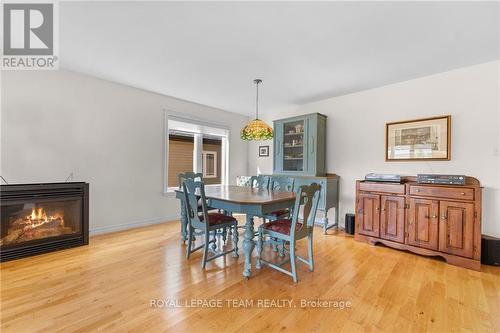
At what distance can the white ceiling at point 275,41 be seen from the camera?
1.92m

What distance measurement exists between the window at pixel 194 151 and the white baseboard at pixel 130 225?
55 cm

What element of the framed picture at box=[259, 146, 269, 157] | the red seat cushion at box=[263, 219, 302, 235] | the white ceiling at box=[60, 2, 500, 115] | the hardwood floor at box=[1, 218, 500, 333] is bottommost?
the hardwood floor at box=[1, 218, 500, 333]

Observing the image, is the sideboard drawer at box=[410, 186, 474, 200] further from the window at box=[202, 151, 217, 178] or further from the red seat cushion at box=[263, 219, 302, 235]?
the window at box=[202, 151, 217, 178]

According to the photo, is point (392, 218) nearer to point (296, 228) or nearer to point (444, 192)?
point (444, 192)

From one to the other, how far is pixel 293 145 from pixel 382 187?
1764mm

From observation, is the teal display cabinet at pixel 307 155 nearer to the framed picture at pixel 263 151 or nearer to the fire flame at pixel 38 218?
the framed picture at pixel 263 151

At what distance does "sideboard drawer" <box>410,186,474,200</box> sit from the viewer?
102 inches

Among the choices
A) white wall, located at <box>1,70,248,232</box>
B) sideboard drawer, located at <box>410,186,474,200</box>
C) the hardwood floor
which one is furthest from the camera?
white wall, located at <box>1,70,248,232</box>

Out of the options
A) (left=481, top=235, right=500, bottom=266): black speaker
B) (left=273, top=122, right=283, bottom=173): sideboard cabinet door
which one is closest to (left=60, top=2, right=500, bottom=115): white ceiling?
(left=273, top=122, right=283, bottom=173): sideboard cabinet door

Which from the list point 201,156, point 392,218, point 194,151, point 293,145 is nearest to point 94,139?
point 194,151

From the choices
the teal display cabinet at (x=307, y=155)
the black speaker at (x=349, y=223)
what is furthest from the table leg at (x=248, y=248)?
the black speaker at (x=349, y=223)

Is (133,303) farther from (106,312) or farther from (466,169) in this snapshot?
(466,169)

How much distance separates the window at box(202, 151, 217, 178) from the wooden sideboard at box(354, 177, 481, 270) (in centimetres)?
312

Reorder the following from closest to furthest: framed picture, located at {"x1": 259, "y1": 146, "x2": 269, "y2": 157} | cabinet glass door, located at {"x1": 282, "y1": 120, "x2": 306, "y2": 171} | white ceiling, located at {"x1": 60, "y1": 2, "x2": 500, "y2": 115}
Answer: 1. white ceiling, located at {"x1": 60, "y1": 2, "x2": 500, "y2": 115}
2. cabinet glass door, located at {"x1": 282, "y1": 120, "x2": 306, "y2": 171}
3. framed picture, located at {"x1": 259, "y1": 146, "x2": 269, "y2": 157}
